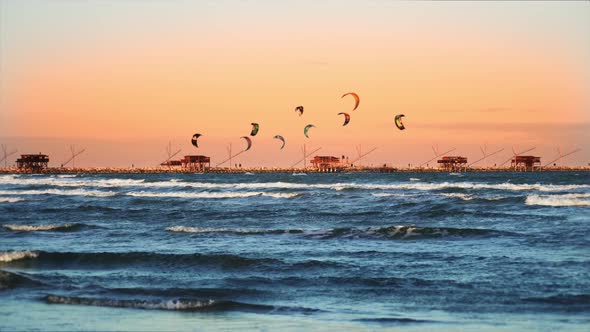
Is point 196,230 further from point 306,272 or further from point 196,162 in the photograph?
point 196,162

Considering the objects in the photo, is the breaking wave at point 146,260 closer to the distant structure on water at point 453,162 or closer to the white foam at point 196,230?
the white foam at point 196,230

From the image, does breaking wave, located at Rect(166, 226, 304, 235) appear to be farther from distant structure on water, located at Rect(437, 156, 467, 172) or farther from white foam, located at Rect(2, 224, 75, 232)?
distant structure on water, located at Rect(437, 156, 467, 172)

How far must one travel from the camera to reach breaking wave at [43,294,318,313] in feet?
39.7

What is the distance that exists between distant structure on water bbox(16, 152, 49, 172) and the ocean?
330 feet

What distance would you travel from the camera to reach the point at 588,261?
15477 millimetres

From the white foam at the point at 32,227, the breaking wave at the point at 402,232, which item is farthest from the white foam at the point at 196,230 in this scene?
the white foam at the point at 32,227

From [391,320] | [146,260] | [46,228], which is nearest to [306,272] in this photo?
[146,260]

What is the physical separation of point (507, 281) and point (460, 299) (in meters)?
1.64

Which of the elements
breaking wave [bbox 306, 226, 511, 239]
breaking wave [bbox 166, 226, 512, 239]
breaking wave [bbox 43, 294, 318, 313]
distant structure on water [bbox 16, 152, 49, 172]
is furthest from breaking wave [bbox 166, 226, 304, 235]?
distant structure on water [bbox 16, 152, 49, 172]

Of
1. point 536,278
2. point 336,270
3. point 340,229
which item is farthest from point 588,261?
point 340,229

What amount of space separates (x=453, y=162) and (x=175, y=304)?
133832 mm

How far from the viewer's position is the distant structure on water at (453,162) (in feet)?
467

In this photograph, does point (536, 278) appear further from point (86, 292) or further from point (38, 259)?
point (38, 259)

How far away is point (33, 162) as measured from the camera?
124688 millimetres
